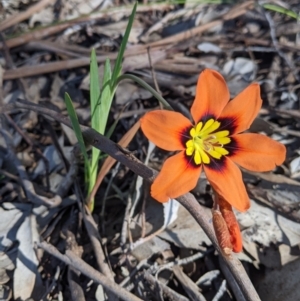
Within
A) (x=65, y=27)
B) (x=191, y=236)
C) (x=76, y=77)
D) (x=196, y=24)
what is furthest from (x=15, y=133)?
(x=196, y=24)

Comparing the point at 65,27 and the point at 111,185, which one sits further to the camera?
the point at 65,27

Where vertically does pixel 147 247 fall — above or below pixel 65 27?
below

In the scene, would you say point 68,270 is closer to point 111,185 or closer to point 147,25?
point 111,185

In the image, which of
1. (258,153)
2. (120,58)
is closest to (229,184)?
(258,153)

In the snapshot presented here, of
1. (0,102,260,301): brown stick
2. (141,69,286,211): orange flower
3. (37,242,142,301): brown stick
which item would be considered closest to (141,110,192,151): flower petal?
(141,69,286,211): orange flower

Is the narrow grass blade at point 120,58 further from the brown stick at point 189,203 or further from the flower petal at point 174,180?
the flower petal at point 174,180

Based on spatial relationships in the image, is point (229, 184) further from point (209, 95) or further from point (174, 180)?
point (209, 95)
